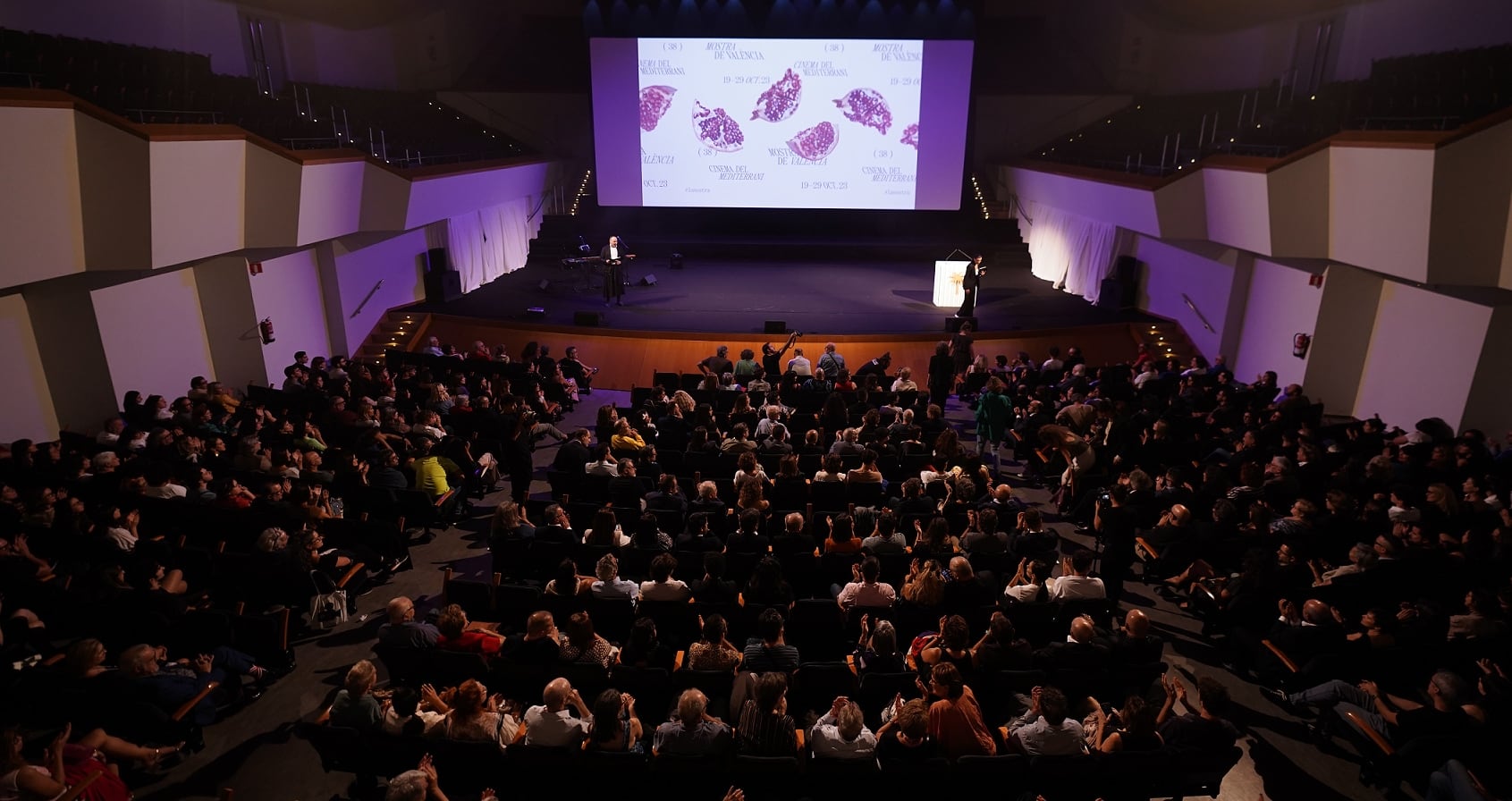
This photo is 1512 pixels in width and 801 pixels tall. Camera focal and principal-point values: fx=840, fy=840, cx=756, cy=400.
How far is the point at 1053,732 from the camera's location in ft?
14.7

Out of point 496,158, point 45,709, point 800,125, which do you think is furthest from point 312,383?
point 800,125

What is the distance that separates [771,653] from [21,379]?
10107mm

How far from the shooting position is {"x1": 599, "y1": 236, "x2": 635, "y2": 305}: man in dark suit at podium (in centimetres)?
1677

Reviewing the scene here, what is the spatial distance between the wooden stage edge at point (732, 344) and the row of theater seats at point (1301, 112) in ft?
11.0

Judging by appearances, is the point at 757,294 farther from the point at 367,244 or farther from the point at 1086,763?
the point at 1086,763

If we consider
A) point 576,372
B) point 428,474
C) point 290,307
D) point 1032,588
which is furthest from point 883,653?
point 290,307

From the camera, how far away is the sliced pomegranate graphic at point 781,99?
63.7 feet

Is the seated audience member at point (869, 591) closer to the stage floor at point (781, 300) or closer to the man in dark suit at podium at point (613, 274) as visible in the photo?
the stage floor at point (781, 300)

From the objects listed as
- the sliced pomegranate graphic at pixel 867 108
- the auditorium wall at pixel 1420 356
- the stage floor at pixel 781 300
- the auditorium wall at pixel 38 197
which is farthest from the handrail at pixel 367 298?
the auditorium wall at pixel 1420 356

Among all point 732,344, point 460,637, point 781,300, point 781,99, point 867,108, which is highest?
point 781,99

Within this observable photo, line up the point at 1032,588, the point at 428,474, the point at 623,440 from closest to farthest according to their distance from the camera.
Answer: the point at 1032,588 → the point at 428,474 → the point at 623,440

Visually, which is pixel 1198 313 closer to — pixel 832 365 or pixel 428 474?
pixel 832 365

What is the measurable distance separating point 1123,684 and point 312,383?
11.0m

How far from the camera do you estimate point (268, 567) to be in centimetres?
648
